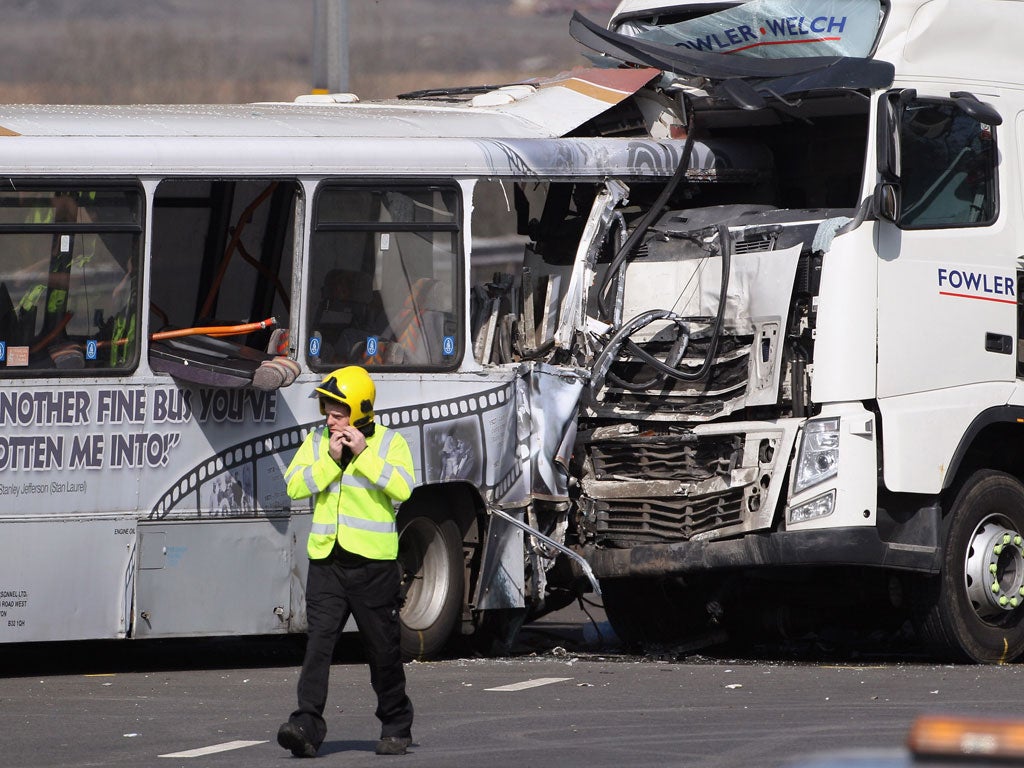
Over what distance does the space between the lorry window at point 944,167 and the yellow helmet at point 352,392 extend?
3.82 meters

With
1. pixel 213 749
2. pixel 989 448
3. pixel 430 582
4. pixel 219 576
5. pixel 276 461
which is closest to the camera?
pixel 213 749

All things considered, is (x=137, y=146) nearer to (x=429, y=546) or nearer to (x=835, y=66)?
(x=429, y=546)

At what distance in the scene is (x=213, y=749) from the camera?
7.25 metres

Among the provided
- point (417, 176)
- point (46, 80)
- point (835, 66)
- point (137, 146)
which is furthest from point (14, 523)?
point (46, 80)

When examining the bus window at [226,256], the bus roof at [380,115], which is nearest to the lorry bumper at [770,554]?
the bus window at [226,256]

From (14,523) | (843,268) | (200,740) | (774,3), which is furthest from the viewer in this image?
(774,3)

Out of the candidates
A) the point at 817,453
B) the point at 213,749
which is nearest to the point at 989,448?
the point at 817,453

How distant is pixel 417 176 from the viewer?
981 cm

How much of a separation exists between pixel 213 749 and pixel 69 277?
2890 mm

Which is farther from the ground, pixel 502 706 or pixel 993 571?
pixel 993 571

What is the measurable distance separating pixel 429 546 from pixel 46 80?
16.5m

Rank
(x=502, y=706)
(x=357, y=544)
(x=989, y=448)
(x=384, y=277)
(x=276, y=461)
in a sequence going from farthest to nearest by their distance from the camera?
(x=989, y=448) → (x=384, y=277) → (x=276, y=461) → (x=502, y=706) → (x=357, y=544)

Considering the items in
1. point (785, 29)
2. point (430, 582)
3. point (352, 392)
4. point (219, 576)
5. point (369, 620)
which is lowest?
point (430, 582)

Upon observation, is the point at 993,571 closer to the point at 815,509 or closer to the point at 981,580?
the point at 981,580
